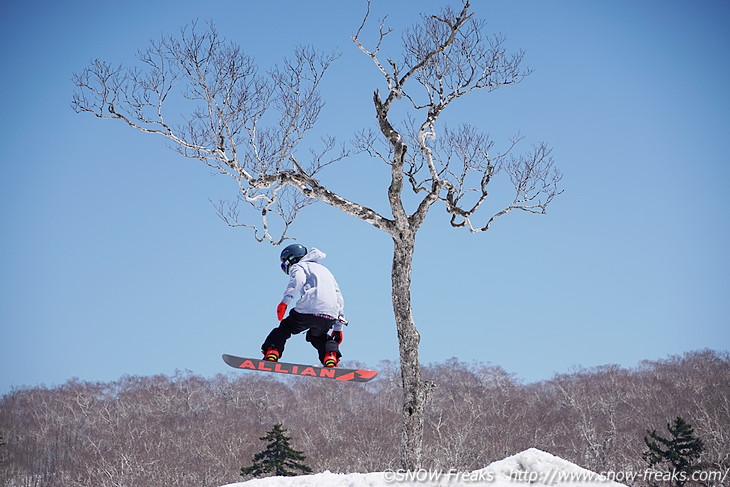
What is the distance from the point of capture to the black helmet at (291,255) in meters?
7.22

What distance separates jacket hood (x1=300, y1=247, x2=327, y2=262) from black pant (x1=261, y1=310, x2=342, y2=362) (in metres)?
0.61

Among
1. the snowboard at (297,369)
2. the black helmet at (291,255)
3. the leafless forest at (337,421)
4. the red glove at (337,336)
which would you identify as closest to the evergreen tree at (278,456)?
the leafless forest at (337,421)

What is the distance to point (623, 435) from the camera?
39500 millimetres

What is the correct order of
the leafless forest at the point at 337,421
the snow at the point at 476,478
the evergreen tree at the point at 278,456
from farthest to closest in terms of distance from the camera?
1. the leafless forest at the point at 337,421
2. the evergreen tree at the point at 278,456
3. the snow at the point at 476,478

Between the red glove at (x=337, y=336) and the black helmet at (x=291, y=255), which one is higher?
the black helmet at (x=291, y=255)

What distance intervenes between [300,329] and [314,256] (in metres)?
0.83

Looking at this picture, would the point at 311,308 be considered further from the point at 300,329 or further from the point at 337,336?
the point at 337,336

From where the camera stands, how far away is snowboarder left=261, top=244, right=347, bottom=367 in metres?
6.98

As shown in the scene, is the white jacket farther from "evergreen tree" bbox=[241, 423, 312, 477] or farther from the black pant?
"evergreen tree" bbox=[241, 423, 312, 477]

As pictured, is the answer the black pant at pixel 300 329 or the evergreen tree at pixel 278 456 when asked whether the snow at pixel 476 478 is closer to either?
the black pant at pixel 300 329

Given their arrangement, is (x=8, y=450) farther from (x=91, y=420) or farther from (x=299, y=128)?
(x=299, y=128)

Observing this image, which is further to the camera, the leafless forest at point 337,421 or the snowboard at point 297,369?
the leafless forest at point 337,421

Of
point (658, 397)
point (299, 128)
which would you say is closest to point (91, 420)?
point (658, 397)

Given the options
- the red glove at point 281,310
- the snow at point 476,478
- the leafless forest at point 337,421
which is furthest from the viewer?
the leafless forest at point 337,421
